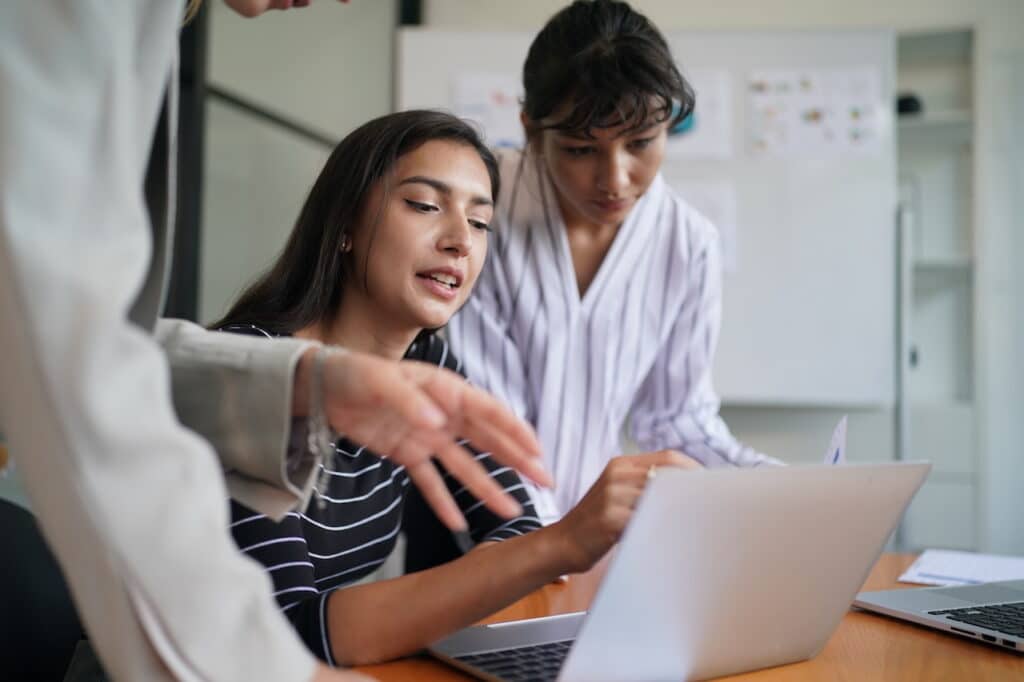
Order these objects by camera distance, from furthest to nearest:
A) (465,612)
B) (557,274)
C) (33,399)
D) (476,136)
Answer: (557,274), (476,136), (465,612), (33,399)

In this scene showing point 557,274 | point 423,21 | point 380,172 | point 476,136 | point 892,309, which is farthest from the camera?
point 423,21

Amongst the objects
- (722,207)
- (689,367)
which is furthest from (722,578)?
(722,207)

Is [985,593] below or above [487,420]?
below

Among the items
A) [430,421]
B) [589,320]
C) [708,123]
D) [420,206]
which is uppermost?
[708,123]

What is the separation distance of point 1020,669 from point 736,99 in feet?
8.48

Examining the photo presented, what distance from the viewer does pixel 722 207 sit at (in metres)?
3.15

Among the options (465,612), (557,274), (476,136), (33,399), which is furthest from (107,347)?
(557,274)

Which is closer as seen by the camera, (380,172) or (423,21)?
(380,172)

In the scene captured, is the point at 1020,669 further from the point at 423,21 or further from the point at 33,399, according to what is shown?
the point at 423,21

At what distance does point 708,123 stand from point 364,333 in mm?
2207

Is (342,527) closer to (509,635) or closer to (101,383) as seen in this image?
(509,635)

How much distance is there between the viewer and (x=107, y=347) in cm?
49

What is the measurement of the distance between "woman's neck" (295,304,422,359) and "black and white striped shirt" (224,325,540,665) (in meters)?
0.12

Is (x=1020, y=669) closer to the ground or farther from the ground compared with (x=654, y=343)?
closer to the ground
